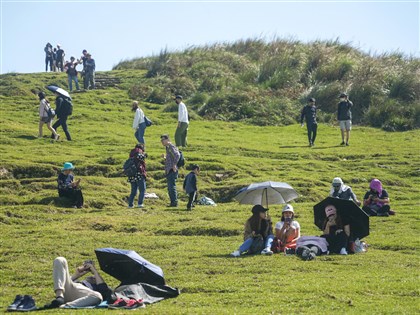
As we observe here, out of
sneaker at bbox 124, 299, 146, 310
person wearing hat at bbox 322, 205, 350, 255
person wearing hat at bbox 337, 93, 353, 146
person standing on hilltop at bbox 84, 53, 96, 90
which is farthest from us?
person standing on hilltop at bbox 84, 53, 96, 90

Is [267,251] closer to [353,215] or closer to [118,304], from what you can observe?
[353,215]

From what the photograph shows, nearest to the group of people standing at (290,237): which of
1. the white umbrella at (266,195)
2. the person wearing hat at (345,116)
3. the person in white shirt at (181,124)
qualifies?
the white umbrella at (266,195)

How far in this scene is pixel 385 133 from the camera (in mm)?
45219

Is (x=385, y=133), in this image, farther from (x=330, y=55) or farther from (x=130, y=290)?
(x=130, y=290)

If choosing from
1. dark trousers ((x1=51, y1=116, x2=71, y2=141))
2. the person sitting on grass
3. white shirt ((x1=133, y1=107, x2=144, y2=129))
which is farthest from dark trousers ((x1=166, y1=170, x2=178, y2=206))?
dark trousers ((x1=51, y1=116, x2=71, y2=141))

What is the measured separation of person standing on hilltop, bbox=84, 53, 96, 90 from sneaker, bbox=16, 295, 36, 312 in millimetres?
38991

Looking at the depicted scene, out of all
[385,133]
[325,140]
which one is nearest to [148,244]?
[325,140]

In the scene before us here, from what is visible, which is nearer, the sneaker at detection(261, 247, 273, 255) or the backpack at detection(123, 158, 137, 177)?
the sneaker at detection(261, 247, 273, 255)

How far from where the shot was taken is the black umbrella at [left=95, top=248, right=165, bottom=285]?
1620cm

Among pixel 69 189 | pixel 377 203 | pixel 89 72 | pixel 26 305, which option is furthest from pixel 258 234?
pixel 89 72

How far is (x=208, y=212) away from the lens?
27.6m

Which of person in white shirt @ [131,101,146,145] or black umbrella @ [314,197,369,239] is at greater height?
person in white shirt @ [131,101,146,145]

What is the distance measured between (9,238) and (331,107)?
98.3 feet

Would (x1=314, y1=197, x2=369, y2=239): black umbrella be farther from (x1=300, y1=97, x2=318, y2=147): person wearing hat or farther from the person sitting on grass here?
(x1=300, y1=97, x2=318, y2=147): person wearing hat
